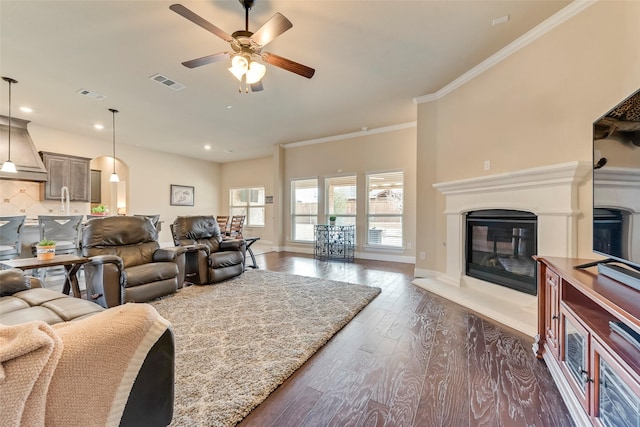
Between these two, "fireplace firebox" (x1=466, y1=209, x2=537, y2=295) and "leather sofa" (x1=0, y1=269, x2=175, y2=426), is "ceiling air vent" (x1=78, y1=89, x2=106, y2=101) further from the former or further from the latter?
"fireplace firebox" (x1=466, y1=209, x2=537, y2=295)

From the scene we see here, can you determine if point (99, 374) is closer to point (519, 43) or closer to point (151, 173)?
point (519, 43)

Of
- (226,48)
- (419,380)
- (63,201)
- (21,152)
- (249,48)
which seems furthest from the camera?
(63,201)

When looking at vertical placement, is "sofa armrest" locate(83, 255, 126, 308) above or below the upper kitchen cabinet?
below

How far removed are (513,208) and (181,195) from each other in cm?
854

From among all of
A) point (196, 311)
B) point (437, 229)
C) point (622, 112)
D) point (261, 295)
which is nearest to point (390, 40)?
point (622, 112)

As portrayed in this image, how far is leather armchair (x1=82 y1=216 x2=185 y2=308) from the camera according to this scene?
2.67 m

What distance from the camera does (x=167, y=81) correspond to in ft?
12.3

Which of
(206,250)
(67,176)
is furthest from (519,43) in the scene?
(67,176)

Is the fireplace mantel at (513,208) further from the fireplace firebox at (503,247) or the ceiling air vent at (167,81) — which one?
the ceiling air vent at (167,81)

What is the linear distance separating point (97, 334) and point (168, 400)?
410 mm

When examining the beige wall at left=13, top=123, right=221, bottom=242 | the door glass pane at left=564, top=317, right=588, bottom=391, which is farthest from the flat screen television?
the beige wall at left=13, top=123, right=221, bottom=242

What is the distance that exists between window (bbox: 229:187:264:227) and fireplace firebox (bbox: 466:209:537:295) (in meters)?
6.44

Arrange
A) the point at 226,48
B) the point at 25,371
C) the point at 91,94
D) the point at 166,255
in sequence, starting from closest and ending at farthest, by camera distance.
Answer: the point at 25,371 < the point at 226,48 < the point at 166,255 < the point at 91,94

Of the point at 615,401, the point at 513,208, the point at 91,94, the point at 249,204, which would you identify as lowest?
the point at 615,401
